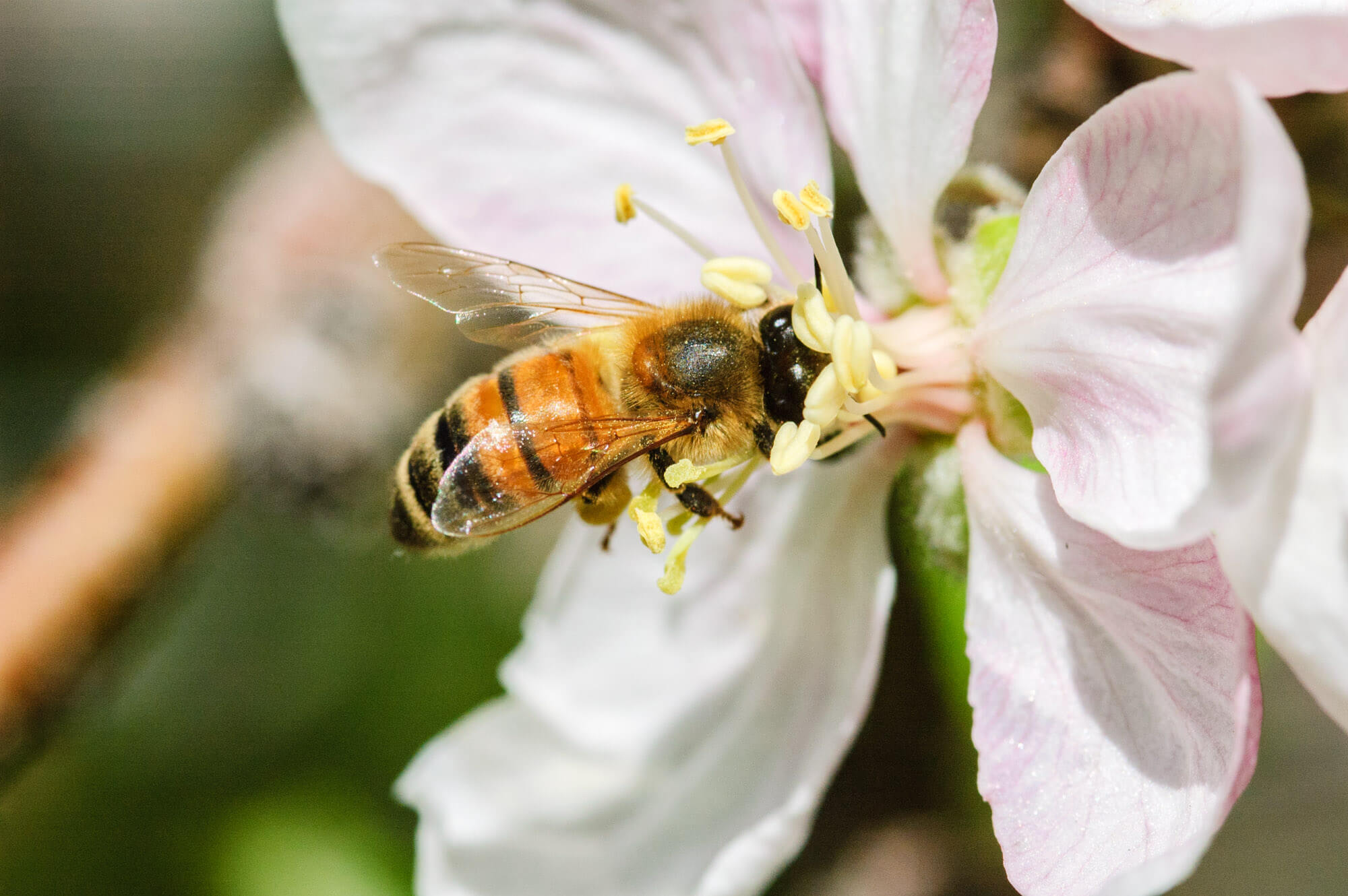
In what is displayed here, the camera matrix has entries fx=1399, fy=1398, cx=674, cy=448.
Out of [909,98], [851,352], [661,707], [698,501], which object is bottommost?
[661,707]

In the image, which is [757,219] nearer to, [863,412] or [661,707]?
[863,412]

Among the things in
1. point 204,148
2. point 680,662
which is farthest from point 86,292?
point 680,662

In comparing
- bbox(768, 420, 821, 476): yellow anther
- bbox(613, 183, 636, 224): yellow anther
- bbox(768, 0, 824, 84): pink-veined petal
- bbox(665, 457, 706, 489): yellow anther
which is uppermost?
bbox(768, 0, 824, 84): pink-veined petal

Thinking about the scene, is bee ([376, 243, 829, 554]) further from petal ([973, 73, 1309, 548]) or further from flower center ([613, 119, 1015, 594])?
petal ([973, 73, 1309, 548])

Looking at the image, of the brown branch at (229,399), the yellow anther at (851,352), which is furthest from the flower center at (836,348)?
the brown branch at (229,399)

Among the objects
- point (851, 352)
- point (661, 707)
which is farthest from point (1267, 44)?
point (661, 707)

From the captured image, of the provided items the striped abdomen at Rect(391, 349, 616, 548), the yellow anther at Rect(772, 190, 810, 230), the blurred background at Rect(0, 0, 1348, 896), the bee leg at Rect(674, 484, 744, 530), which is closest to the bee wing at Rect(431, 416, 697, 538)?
the striped abdomen at Rect(391, 349, 616, 548)

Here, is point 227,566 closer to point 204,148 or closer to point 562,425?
point 204,148
